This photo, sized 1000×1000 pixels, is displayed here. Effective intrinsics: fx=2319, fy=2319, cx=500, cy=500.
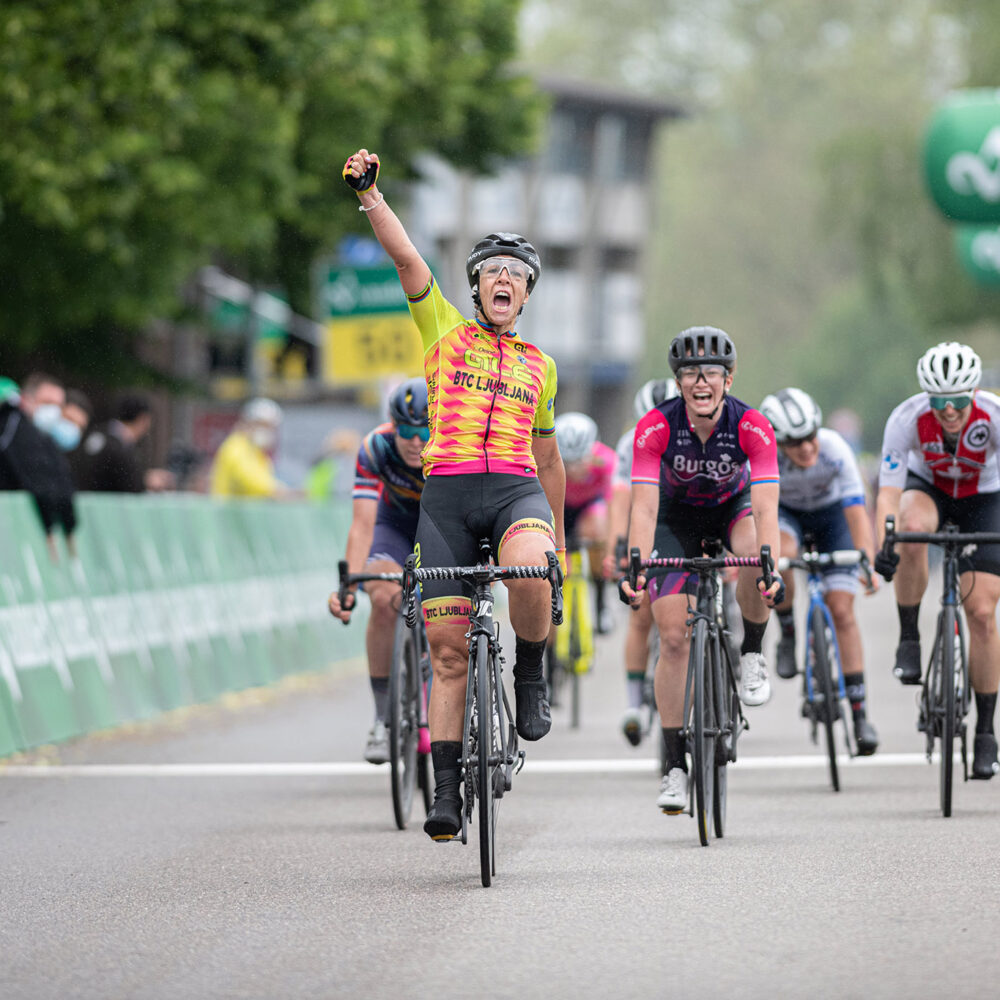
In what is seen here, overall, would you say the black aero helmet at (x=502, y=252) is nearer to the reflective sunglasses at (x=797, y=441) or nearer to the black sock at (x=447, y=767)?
the black sock at (x=447, y=767)

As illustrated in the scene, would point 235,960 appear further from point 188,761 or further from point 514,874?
point 188,761

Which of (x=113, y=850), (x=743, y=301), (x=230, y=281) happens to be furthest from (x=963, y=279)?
(x=113, y=850)

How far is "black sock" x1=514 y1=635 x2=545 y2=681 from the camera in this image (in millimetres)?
8289

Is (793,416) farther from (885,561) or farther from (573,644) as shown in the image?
(573,644)

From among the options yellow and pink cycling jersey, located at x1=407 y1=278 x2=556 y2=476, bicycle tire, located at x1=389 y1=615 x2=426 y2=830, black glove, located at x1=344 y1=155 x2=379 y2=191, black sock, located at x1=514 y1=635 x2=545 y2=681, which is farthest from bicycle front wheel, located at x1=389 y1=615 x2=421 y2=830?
black glove, located at x1=344 y1=155 x2=379 y2=191

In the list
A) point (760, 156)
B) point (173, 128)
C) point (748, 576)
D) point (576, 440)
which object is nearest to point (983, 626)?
point (748, 576)

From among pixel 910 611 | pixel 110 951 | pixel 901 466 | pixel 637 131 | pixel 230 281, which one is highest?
pixel 637 131

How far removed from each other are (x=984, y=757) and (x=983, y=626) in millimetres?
606

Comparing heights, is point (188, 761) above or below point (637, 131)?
below

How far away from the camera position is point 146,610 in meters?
15.3

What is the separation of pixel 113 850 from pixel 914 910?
11.6ft

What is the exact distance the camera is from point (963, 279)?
5003cm

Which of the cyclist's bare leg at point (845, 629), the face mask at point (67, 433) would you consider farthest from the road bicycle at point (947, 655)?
the face mask at point (67, 433)

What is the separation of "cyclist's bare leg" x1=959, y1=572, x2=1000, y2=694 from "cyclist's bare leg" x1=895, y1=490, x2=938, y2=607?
0.35m
